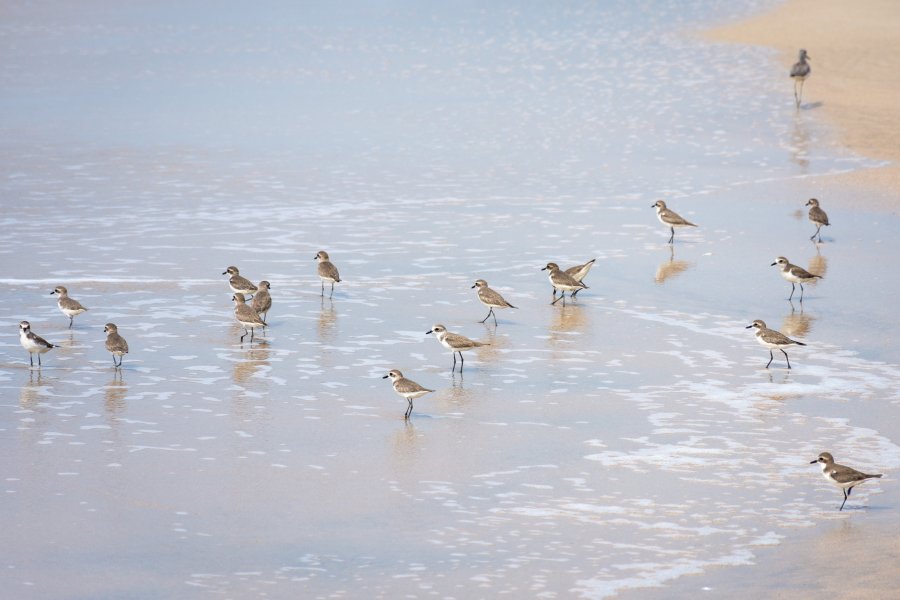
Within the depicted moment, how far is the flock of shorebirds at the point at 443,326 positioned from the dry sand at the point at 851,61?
6043mm

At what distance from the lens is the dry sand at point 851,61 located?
2822cm

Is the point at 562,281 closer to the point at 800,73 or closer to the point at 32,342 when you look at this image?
the point at 32,342

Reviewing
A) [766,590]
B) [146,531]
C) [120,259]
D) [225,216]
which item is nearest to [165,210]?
[225,216]

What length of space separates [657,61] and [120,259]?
26252 millimetres

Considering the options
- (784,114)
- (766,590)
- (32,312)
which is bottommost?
(766,590)

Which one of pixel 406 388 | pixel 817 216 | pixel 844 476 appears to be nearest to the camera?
pixel 844 476

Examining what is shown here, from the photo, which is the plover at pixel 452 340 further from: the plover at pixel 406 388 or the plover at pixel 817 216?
the plover at pixel 817 216

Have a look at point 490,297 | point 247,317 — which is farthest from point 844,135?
point 247,317

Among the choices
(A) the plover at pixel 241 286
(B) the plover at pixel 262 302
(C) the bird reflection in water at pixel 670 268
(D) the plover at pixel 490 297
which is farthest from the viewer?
(C) the bird reflection in water at pixel 670 268

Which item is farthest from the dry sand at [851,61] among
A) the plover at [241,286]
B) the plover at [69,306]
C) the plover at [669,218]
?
the plover at [69,306]

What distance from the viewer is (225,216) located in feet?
75.1

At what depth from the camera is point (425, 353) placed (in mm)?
15602

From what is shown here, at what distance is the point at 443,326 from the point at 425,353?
366mm

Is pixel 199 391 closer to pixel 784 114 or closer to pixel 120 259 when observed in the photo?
pixel 120 259
